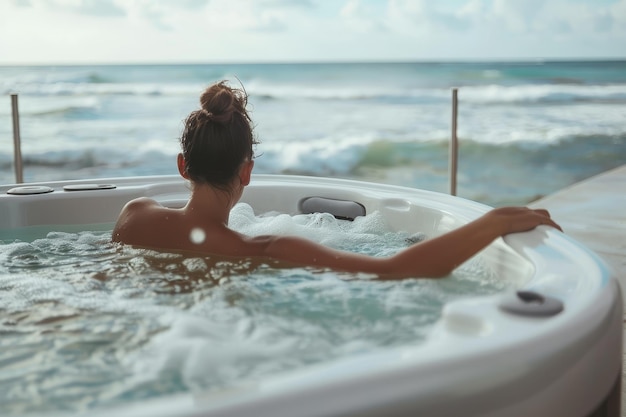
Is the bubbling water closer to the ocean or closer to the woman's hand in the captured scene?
the woman's hand

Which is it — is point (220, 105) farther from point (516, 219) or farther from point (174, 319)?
point (516, 219)

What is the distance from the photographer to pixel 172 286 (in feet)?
4.55

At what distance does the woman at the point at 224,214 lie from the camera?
1402 mm

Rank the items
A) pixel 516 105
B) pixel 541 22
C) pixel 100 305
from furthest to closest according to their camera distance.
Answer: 1. pixel 541 22
2. pixel 516 105
3. pixel 100 305

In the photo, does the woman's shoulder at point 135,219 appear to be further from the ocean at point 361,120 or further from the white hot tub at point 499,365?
the ocean at point 361,120

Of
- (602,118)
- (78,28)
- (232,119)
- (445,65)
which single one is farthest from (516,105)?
(232,119)

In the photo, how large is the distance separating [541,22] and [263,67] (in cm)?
459

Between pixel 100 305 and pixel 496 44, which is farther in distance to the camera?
pixel 496 44

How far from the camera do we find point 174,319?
118 cm

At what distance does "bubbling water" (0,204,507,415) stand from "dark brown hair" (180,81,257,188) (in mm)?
Answer: 185

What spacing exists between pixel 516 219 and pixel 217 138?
64 centimetres

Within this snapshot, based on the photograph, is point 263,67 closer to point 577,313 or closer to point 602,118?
point 602,118

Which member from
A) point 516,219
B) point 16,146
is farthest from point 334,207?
point 16,146

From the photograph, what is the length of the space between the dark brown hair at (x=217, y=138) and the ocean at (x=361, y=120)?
5.63 metres
